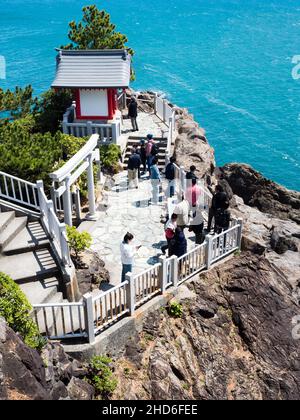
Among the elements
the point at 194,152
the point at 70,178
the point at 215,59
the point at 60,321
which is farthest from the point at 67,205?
the point at 215,59

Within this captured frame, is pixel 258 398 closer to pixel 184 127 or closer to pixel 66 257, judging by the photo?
pixel 66 257

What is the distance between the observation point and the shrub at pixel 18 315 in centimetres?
1062

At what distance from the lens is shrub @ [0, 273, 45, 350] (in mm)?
10617

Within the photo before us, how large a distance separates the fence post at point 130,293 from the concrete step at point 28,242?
3.38 meters

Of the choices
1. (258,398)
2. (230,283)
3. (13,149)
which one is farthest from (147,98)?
(258,398)

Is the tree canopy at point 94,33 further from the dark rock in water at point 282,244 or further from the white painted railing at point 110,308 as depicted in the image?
the white painted railing at point 110,308

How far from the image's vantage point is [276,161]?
4819 cm

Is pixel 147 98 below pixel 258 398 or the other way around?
the other way around

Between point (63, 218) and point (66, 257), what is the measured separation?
4.46 metres

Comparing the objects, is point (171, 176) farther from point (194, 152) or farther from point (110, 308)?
point (110, 308)

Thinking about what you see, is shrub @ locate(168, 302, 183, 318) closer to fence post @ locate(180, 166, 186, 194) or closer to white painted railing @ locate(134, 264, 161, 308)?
white painted railing @ locate(134, 264, 161, 308)

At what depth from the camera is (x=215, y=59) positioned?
3017 inches

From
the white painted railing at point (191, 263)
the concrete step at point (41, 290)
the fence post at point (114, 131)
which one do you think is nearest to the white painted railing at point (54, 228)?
the concrete step at point (41, 290)

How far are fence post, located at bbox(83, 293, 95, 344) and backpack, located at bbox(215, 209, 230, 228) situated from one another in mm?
6546
